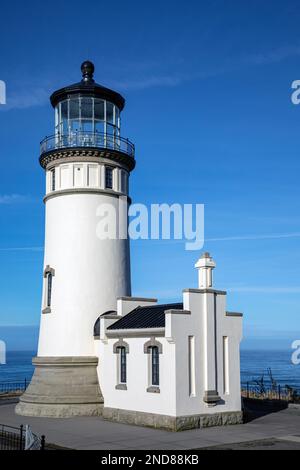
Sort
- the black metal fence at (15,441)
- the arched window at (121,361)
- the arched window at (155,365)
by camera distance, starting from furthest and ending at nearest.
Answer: the arched window at (121,361)
the arched window at (155,365)
the black metal fence at (15,441)

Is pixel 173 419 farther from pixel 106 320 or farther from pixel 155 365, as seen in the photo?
pixel 106 320

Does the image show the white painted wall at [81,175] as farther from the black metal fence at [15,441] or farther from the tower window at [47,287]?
the black metal fence at [15,441]

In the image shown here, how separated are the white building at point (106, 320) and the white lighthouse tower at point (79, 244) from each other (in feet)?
0.15

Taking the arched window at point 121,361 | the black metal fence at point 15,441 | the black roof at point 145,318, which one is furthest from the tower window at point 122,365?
the black metal fence at point 15,441

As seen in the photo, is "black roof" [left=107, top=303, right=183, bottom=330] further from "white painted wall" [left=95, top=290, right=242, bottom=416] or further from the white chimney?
the white chimney

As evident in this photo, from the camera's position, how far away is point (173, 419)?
69.4 ft

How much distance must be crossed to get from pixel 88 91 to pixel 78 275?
27.1 ft

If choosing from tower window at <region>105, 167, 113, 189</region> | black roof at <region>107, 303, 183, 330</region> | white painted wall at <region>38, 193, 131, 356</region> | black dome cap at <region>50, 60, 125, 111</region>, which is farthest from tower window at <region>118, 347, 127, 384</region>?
black dome cap at <region>50, 60, 125, 111</region>

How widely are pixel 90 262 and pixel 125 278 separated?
79.8 inches

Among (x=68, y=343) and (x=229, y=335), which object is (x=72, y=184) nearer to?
(x=68, y=343)

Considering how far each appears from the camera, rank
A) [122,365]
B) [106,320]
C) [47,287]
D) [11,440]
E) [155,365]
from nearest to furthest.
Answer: [11,440] → [155,365] → [122,365] → [106,320] → [47,287]

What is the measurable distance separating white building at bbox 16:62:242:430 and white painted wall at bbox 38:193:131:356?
1.7 inches

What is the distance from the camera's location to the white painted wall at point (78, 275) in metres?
26.5

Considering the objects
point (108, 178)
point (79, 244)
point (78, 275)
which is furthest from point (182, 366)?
point (108, 178)
